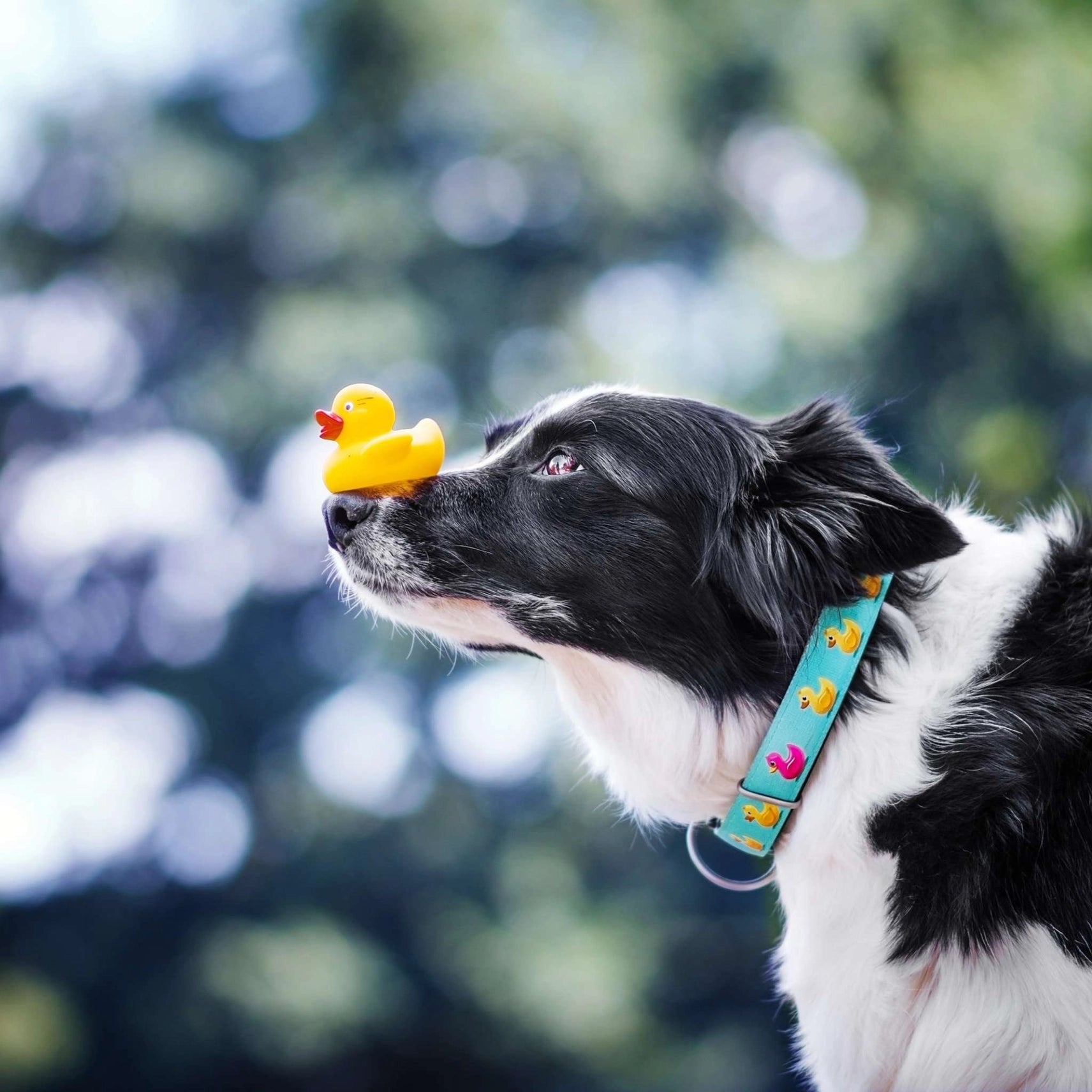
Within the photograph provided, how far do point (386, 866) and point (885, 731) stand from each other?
3775 mm

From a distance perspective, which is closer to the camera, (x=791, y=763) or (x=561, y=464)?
(x=791, y=763)

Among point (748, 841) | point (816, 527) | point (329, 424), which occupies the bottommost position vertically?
point (748, 841)

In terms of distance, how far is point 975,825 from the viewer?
145 centimetres

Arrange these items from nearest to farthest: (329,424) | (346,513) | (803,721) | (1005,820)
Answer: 1. (1005,820)
2. (803,721)
3. (329,424)
4. (346,513)

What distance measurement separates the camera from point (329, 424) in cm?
168

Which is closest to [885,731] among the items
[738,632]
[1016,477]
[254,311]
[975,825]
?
[975,825]

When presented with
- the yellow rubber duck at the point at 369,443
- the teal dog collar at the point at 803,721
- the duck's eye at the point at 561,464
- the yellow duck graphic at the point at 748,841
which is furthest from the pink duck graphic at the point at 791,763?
the yellow rubber duck at the point at 369,443

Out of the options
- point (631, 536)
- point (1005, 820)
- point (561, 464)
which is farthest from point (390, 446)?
point (1005, 820)

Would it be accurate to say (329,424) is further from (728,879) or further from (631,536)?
(728,879)

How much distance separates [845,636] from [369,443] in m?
0.78

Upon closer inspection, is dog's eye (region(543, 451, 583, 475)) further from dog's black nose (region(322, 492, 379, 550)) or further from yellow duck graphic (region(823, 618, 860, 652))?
yellow duck graphic (region(823, 618, 860, 652))

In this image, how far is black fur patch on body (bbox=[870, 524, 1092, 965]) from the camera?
4.58 feet

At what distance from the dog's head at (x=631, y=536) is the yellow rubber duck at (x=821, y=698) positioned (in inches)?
3.4

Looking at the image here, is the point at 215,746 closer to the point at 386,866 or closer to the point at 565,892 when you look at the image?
the point at 386,866
